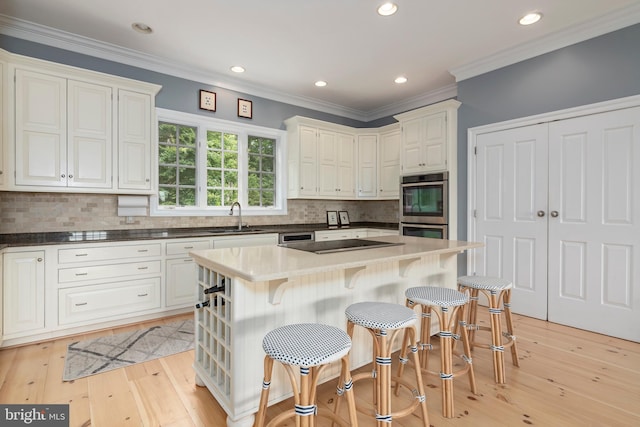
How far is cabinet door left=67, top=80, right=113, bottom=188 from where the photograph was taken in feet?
9.88

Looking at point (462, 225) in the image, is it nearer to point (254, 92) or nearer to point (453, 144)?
point (453, 144)

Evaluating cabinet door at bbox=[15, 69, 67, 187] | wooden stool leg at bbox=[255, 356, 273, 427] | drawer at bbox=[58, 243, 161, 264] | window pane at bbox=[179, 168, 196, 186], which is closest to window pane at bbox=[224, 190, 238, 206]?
window pane at bbox=[179, 168, 196, 186]

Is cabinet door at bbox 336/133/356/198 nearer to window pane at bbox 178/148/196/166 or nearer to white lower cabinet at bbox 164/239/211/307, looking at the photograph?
window pane at bbox 178/148/196/166

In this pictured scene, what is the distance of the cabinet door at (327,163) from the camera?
4828mm

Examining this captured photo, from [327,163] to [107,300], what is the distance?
330cm

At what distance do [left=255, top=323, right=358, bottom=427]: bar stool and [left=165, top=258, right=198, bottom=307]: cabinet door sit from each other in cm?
222

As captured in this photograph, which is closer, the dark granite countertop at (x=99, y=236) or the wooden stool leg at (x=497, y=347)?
the wooden stool leg at (x=497, y=347)

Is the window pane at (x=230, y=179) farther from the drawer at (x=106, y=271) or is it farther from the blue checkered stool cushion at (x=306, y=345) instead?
the blue checkered stool cushion at (x=306, y=345)

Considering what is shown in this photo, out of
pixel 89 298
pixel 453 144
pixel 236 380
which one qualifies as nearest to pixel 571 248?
pixel 453 144

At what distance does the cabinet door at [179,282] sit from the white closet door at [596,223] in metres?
3.79

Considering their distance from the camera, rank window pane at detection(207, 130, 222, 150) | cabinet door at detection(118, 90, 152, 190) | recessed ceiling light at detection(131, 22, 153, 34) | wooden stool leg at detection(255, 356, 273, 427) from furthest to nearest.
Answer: window pane at detection(207, 130, 222, 150) < cabinet door at detection(118, 90, 152, 190) < recessed ceiling light at detection(131, 22, 153, 34) < wooden stool leg at detection(255, 356, 273, 427)

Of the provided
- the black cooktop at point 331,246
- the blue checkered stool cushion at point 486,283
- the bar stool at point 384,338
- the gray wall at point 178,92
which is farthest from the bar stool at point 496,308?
A: the gray wall at point 178,92

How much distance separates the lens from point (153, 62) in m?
3.63

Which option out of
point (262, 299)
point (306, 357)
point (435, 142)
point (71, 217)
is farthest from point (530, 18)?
point (71, 217)
